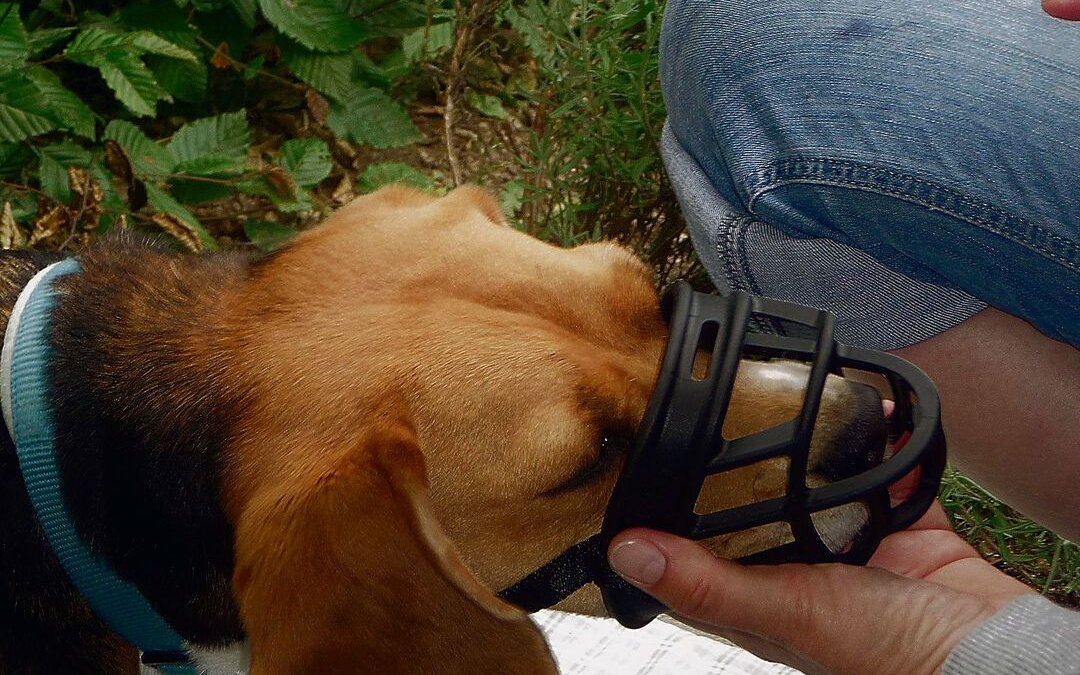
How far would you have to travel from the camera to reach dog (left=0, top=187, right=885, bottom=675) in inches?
63.4

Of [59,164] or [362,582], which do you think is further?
[59,164]

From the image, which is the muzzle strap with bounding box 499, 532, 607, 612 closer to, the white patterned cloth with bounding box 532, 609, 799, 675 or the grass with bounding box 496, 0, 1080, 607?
the white patterned cloth with bounding box 532, 609, 799, 675

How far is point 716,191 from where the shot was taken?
2.48m

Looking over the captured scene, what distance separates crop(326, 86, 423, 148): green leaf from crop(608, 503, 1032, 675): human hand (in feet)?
10.5

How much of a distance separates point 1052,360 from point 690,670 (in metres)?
1.31

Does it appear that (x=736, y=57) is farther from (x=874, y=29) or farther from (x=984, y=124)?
(x=984, y=124)

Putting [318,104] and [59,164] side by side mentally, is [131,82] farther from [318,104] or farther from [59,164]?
[318,104]

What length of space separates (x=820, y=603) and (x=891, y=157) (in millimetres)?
948

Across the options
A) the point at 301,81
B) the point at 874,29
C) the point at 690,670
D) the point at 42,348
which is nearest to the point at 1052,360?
the point at 874,29

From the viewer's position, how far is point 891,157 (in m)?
2.11

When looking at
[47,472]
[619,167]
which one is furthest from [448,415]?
[619,167]

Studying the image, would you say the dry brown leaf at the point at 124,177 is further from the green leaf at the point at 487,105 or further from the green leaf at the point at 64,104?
the green leaf at the point at 487,105

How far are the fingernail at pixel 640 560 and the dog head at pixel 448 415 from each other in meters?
0.10

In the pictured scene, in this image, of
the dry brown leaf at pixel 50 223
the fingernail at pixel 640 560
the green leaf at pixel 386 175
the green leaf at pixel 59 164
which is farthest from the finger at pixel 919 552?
the green leaf at pixel 59 164
